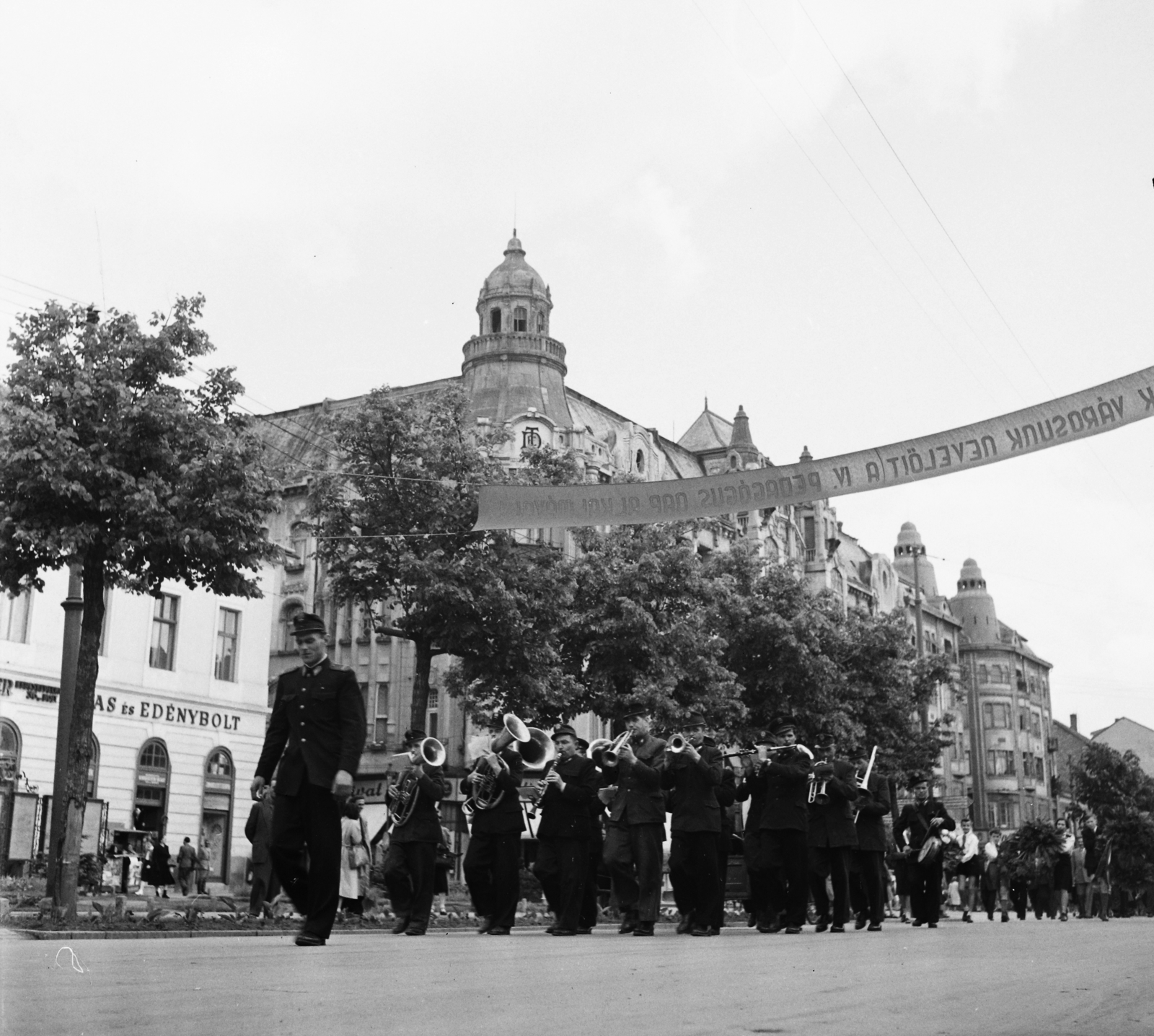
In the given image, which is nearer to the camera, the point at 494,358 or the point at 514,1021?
the point at 514,1021

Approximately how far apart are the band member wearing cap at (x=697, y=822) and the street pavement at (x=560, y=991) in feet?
12.3

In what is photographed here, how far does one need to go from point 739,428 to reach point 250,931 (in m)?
75.1

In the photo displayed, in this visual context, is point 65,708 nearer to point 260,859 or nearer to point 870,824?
point 260,859

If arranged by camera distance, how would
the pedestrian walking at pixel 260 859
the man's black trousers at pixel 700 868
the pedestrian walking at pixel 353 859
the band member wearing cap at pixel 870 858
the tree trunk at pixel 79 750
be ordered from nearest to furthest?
the man's black trousers at pixel 700 868 → the band member wearing cap at pixel 870 858 → the tree trunk at pixel 79 750 → the pedestrian walking at pixel 260 859 → the pedestrian walking at pixel 353 859

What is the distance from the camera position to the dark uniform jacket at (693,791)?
15180 mm

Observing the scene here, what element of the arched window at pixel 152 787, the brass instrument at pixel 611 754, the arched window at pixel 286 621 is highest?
the arched window at pixel 286 621

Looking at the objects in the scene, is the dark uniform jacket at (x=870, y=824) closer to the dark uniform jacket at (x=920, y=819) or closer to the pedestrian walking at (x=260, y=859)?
the dark uniform jacket at (x=920, y=819)

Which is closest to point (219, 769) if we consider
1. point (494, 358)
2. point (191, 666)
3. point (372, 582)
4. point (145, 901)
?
point (191, 666)

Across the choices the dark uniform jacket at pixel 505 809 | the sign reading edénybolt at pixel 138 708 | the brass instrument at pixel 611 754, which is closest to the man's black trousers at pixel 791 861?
the brass instrument at pixel 611 754

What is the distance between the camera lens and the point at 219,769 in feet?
137

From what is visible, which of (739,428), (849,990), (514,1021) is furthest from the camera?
(739,428)

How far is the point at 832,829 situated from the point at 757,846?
3.58 feet

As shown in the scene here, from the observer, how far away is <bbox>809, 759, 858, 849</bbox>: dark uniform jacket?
16984mm

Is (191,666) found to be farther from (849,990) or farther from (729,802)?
(849,990)
